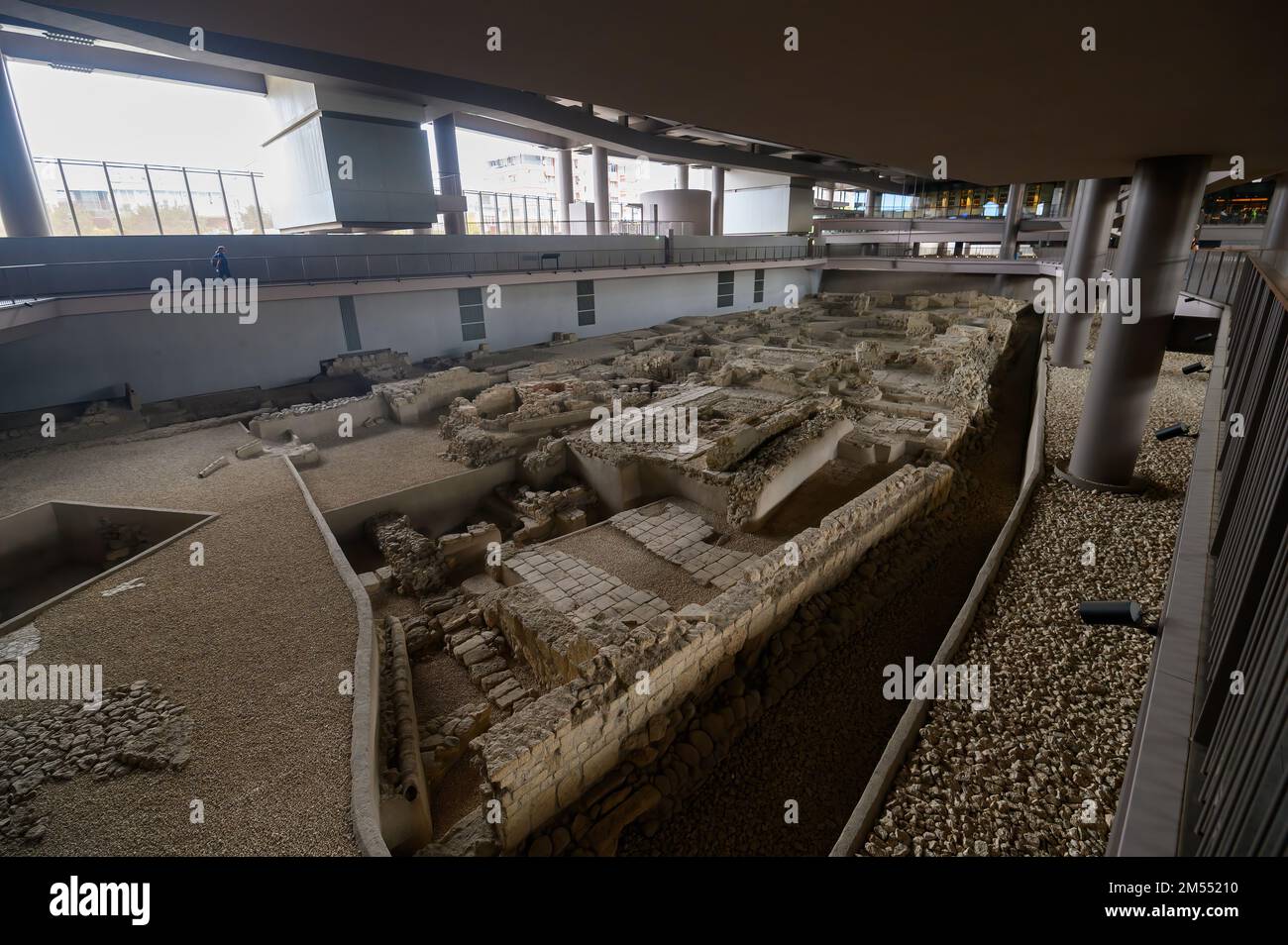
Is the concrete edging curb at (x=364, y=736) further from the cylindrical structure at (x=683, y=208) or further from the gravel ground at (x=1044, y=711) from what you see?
the cylindrical structure at (x=683, y=208)

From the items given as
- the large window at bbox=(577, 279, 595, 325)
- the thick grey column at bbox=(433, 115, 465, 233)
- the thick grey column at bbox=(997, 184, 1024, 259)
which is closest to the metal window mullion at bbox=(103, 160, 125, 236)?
the thick grey column at bbox=(433, 115, 465, 233)

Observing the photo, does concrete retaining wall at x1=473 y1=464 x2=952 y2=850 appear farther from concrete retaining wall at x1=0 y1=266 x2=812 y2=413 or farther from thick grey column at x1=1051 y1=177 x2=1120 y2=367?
thick grey column at x1=1051 y1=177 x2=1120 y2=367

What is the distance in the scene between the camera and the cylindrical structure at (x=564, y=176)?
22.5 metres

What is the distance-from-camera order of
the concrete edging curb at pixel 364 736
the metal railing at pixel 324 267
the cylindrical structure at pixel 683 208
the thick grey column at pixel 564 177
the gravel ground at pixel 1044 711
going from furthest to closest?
the cylindrical structure at pixel 683 208 < the thick grey column at pixel 564 177 < the metal railing at pixel 324 267 < the gravel ground at pixel 1044 711 < the concrete edging curb at pixel 364 736

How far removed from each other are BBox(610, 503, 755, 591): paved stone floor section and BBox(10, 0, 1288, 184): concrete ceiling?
4614 mm

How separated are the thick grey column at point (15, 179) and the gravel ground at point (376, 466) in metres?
7.52

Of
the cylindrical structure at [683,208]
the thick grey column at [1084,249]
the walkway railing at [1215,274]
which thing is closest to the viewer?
the walkway railing at [1215,274]

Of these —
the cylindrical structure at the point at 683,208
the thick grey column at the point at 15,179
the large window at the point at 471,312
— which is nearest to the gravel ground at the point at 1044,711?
the large window at the point at 471,312

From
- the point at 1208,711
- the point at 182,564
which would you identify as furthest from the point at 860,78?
the point at 182,564

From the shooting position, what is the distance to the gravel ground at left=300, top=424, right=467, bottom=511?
9.43m

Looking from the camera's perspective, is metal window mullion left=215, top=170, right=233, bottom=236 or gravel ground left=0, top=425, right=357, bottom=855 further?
metal window mullion left=215, top=170, right=233, bottom=236

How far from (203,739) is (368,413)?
9.39 meters

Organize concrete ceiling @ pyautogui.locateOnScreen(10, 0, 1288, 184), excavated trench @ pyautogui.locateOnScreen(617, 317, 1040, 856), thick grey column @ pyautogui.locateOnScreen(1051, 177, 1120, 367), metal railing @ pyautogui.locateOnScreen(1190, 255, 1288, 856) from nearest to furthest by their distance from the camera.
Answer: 1. metal railing @ pyautogui.locateOnScreen(1190, 255, 1288, 856)
2. concrete ceiling @ pyautogui.locateOnScreen(10, 0, 1288, 184)
3. excavated trench @ pyautogui.locateOnScreen(617, 317, 1040, 856)
4. thick grey column @ pyautogui.locateOnScreen(1051, 177, 1120, 367)

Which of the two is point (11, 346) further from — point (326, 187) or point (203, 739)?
point (203, 739)
